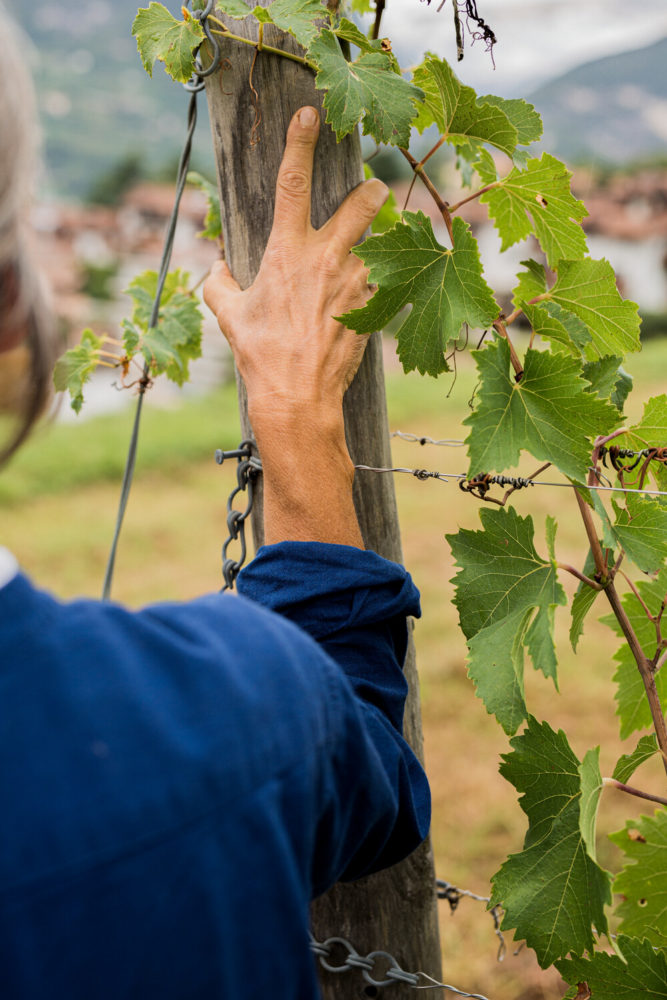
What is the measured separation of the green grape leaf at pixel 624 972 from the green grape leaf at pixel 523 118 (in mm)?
985

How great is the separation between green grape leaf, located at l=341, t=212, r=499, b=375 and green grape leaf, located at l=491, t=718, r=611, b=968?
49 cm

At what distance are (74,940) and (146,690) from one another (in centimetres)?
17

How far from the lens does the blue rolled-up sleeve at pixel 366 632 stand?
0.89 meters

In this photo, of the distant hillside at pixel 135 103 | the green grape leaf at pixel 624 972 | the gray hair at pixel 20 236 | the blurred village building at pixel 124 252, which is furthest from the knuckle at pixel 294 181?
the distant hillside at pixel 135 103

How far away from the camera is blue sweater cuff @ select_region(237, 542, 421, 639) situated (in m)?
0.97

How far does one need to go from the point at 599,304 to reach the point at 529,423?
0.24m

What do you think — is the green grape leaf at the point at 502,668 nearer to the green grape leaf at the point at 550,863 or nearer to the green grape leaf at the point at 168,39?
the green grape leaf at the point at 550,863

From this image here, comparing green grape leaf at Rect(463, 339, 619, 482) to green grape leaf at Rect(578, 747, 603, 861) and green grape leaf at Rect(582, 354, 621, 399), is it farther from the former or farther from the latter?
green grape leaf at Rect(578, 747, 603, 861)

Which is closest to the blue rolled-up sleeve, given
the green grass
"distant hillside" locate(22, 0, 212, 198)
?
the green grass

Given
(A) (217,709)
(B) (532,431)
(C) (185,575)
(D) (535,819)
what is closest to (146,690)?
(A) (217,709)

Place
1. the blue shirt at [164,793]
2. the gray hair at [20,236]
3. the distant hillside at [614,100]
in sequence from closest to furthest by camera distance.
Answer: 1. the blue shirt at [164,793]
2. the gray hair at [20,236]
3. the distant hillside at [614,100]

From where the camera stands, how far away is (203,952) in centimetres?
61

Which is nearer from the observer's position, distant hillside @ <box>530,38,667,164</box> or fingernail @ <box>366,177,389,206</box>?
fingernail @ <box>366,177,389,206</box>

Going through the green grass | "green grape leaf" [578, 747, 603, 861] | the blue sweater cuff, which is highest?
the green grass
